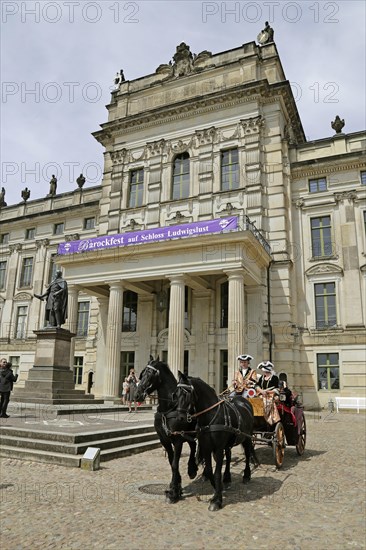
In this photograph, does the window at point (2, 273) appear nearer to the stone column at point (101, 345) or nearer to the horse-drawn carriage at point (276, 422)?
the stone column at point (101, 345)

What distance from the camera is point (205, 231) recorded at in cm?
2266

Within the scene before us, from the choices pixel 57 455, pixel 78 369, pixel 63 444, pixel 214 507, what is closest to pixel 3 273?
pixel 78 369

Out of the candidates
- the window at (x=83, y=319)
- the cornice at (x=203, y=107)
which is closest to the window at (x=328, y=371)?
the cornice at (x=203, y=107)

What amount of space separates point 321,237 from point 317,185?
3.70 metres

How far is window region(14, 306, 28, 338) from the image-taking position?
37531mm

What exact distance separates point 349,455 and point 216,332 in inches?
626

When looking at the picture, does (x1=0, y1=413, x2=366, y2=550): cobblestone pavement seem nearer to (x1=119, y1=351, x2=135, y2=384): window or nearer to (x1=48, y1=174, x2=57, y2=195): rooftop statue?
(x1=119, y1=351, x2=135, y2=384): window

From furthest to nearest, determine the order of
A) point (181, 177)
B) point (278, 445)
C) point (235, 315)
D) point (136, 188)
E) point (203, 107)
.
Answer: point (136, 188), point (203, 107), point (181, 177), point (235, 315), point (278, 445)

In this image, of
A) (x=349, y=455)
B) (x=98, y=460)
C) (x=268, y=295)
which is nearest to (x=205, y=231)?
(x=268, y=295)

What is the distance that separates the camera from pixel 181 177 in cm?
3094

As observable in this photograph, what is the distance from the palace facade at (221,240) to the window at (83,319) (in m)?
0.09

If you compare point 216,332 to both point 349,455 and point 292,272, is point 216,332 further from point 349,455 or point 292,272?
point 349,455

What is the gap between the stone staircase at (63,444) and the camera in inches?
360

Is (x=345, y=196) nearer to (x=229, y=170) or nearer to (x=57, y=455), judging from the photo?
(x=229, y=170)
